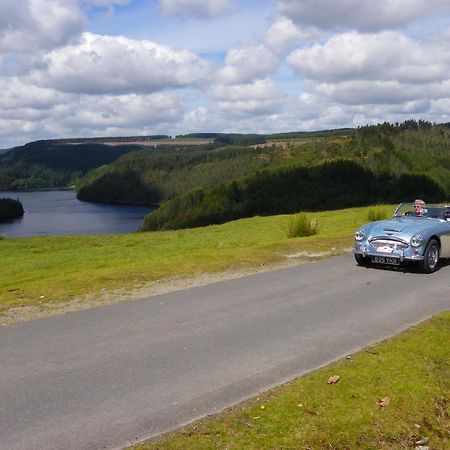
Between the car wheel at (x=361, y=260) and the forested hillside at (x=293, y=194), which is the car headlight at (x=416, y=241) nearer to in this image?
the car wheel at (x=361, y=260)

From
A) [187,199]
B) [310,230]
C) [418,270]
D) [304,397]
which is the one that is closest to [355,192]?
[187,199]

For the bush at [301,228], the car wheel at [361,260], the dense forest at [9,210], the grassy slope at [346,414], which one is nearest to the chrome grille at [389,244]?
the car wheel at [361,260]

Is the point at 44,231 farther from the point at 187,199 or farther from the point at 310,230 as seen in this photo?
the point at 310,230

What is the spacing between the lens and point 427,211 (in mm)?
15023

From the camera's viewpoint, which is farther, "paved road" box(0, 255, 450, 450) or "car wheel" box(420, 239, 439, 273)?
"car wheel" box(420, 239, 439, 273)

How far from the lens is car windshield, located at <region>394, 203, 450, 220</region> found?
1476 cm

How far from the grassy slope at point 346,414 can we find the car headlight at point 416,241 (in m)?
6.51

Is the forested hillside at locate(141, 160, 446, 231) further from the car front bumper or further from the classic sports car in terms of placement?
the car front bumper

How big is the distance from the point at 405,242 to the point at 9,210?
507ft

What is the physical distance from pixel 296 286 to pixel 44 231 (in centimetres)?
10865

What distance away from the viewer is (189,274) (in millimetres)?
12617

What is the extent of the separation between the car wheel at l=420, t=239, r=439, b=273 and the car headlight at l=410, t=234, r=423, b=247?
0.27 m

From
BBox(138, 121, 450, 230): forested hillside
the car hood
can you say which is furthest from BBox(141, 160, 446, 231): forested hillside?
the car hood

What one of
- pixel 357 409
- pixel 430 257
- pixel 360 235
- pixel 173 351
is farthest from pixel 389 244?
pixel 357 409
